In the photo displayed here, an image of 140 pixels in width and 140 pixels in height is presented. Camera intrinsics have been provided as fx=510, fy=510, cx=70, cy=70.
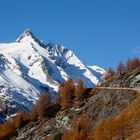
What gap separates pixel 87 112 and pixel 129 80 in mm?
17908

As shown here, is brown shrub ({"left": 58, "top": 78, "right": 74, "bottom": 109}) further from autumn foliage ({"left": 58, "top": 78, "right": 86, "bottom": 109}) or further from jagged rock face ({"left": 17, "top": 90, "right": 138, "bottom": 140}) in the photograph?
jagged rock face ({"left": 17, "top": 90, "right": 138, "bottom": 140})

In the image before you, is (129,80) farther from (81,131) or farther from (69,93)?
(81,131)

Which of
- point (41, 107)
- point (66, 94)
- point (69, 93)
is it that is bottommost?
point (41, 107)

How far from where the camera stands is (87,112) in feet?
510

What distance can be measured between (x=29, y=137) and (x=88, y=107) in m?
24.3

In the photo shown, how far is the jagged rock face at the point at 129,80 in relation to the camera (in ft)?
520

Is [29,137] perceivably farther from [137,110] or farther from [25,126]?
[137,110]

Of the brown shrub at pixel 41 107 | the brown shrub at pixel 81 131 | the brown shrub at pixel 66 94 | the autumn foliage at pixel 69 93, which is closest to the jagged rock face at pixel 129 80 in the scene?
the autumn foliage at pixel 69 93

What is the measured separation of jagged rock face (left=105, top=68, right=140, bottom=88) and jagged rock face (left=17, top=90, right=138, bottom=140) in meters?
9.54

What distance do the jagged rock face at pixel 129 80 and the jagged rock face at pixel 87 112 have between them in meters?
9.54

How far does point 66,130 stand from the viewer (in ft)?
509

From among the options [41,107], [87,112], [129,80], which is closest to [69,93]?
[41,107]

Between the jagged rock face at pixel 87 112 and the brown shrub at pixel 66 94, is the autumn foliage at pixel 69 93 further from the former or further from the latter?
the jagged rock face at pixel 87 112


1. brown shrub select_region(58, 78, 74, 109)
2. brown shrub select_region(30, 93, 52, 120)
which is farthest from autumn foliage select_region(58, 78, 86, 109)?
brown shrub select_region(30, 93, 52, 120)
